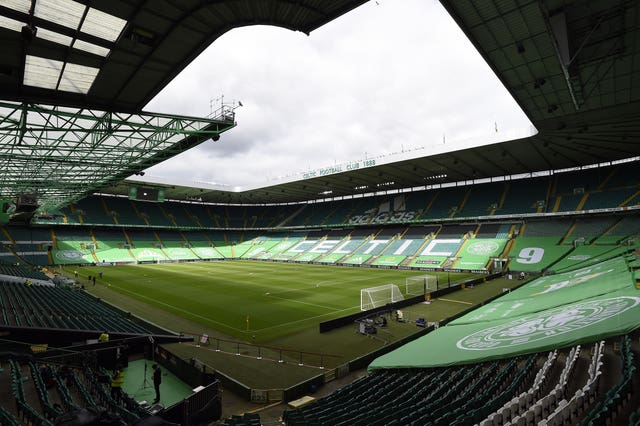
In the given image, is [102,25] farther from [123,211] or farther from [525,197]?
[123,211]

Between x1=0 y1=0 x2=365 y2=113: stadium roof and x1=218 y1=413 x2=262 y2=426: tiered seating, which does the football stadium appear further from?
x1=218 y1=413 x2=262 y2=426: tiered seating

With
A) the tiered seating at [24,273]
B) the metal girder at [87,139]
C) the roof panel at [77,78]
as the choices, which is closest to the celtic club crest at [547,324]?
the metal girder at [87,139]

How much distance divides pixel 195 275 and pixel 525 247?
43.2 metres

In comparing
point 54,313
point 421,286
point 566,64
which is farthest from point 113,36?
point 421,286

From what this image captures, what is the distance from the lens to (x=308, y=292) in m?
31.2

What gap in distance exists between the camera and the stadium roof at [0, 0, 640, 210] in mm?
9234

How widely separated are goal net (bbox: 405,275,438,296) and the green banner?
11.4 m

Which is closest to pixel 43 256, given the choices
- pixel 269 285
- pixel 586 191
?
pixel 269 285

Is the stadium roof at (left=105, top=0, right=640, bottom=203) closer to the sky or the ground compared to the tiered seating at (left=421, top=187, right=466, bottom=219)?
closer to the sky

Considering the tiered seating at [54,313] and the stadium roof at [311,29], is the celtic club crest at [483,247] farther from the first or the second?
the tiered seating at [54,313]

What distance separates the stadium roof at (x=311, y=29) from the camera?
364 inches

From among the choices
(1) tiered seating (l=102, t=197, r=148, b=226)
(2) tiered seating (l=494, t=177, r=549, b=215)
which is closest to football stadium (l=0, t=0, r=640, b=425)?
(2) tiered seating (l=494, t=177, r=549, b=215)

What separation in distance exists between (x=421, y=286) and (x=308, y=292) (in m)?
11.0

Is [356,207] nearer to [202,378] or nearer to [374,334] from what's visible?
[374,334]
